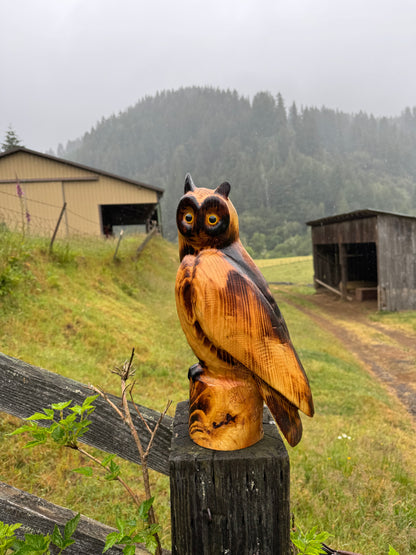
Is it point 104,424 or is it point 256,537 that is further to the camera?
point 104,424

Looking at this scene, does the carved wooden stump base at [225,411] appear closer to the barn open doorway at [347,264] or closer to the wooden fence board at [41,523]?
the wooden fence board at [41,523]

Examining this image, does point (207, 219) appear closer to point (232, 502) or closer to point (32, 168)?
point (232, 502)

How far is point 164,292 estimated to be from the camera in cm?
1205

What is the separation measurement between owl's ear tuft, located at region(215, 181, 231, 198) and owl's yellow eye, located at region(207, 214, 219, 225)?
102mm

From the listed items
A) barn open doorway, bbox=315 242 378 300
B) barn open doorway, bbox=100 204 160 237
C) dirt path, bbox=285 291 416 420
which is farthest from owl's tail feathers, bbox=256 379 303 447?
barn open doorway, bbox=315 242 378 300

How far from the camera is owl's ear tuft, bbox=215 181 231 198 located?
1214 millimetres

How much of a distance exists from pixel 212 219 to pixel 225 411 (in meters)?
0.62

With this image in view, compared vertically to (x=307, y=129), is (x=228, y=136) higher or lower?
lower

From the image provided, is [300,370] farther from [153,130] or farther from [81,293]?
[153,130]

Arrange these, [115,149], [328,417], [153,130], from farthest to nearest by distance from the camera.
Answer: [115,149] < [153,130] < [328,417]

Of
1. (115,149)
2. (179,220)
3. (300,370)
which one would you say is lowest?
(300,370)

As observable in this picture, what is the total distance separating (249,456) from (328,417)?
14.6ft

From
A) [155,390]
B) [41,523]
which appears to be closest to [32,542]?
[41,523]

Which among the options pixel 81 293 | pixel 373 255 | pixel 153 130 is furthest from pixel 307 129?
pixel 81 293
